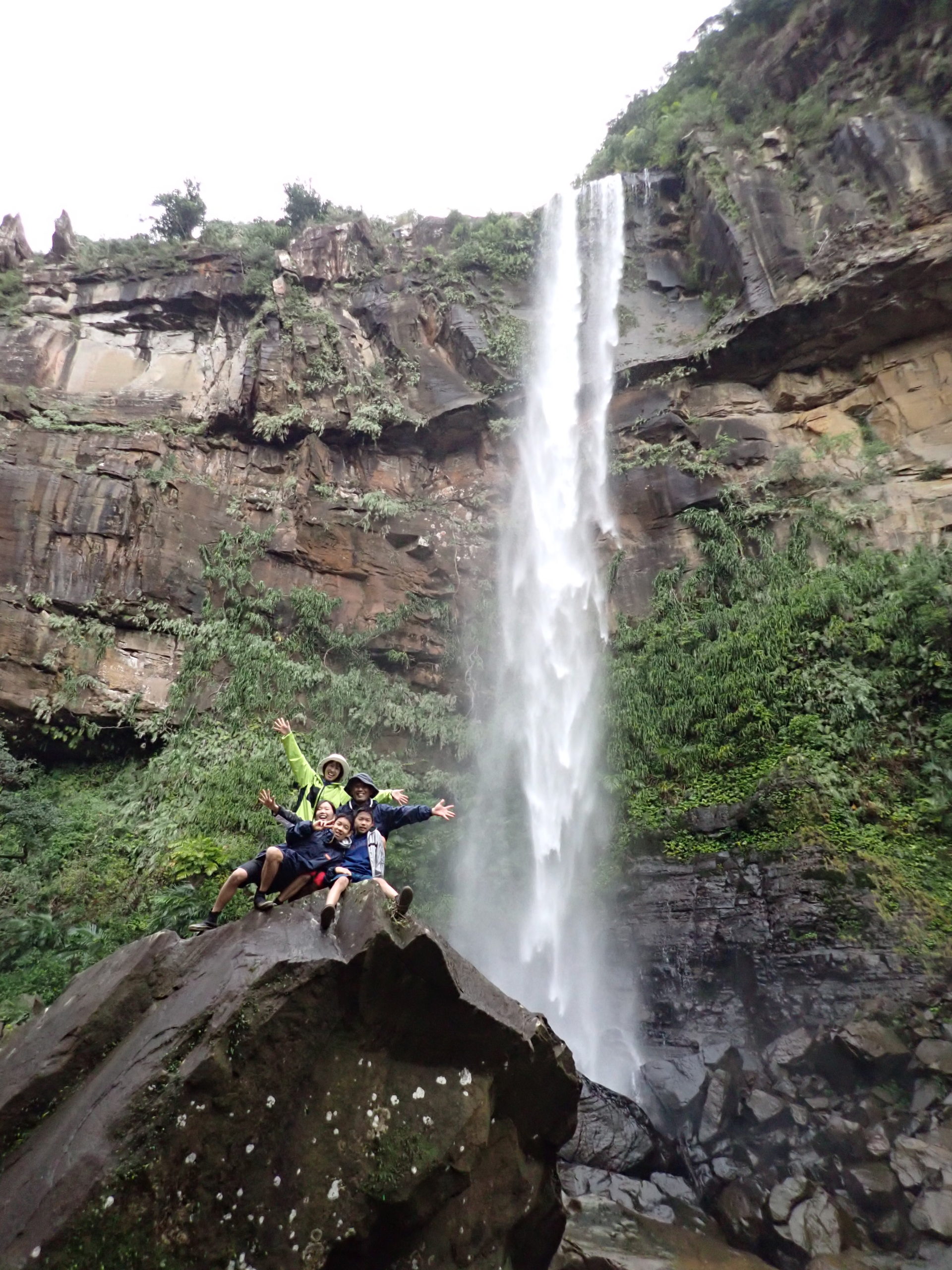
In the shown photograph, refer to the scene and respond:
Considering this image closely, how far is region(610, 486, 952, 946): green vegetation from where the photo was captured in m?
8.48

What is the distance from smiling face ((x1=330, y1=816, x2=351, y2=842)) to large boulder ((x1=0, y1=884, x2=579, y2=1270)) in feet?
1.83

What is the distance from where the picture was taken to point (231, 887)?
4.60m

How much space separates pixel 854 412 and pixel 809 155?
6.68m

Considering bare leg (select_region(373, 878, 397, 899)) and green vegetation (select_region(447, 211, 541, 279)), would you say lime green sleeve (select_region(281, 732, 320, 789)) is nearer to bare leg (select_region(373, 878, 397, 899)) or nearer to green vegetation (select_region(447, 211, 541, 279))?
bare leg (select_region(373, 878, 397, 899))

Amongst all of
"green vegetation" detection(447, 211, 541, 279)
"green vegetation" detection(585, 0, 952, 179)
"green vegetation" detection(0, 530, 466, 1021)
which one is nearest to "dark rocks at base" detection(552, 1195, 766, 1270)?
"green vegetation" detection(0, 530, 466, 1021)

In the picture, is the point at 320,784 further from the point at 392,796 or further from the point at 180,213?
the point at 180,213

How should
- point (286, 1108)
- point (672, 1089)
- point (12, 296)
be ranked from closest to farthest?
1. point (286, 1108)
2. point (672, 1089)
3. point (12, 296)

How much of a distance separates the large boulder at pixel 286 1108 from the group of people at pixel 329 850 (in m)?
0.30

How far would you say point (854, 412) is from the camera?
14438mm

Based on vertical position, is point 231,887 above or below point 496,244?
below

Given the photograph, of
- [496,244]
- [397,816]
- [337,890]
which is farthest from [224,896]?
[496,244]

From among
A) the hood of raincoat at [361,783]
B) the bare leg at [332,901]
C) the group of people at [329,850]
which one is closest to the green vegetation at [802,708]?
the group of people at [329,850]

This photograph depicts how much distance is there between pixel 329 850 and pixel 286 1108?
158 centimetres

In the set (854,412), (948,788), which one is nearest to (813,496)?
(854,412)
